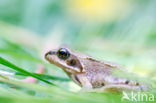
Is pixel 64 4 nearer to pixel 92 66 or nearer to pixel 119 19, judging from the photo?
→ pixel 119 19

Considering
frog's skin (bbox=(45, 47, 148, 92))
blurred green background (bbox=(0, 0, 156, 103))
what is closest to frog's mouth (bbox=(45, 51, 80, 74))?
frog's skin (bbox=(45, 47, 148, 92))

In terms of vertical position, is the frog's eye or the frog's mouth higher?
the frog's eye

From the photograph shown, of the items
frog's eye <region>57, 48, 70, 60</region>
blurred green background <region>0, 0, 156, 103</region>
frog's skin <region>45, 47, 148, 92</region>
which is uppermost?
blurred green background <region>0, 0, 156, 103</region>

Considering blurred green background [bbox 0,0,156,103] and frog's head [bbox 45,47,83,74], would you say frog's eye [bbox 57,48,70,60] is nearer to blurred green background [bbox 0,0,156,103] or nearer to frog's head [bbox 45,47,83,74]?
frog's head [bbox 45,47,83,74]

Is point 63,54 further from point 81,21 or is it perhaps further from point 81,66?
point 81,21

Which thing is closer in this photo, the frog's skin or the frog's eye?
the frog's skin

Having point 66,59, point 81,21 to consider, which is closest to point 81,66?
point 66,59

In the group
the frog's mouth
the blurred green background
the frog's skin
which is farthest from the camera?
the blurred green background

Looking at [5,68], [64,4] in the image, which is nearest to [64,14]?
[64,4]
